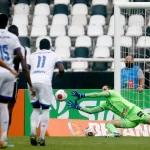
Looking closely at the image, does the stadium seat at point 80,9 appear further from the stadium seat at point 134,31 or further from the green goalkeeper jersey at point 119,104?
the green goalkeeper jersey at point 119,104

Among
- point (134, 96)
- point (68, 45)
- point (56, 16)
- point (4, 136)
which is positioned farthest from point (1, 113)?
point (56, 16)

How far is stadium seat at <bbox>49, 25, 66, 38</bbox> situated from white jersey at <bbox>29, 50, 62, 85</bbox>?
A: 428 inches

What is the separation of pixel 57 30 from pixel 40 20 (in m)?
1.08

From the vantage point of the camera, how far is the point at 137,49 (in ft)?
65.5

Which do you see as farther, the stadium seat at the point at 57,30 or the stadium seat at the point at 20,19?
the stadium seat at the point at 20,19

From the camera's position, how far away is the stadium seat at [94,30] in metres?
24.9

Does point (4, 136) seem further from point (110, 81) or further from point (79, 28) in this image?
point (79, 28)

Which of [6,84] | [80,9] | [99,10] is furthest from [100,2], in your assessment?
[6,84]

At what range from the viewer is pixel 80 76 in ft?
65.2

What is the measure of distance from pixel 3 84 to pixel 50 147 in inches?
46.6

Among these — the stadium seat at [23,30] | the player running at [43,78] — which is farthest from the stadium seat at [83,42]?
the player running at [43,78]

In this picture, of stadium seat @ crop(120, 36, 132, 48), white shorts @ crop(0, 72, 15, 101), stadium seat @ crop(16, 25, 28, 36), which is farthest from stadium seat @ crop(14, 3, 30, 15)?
white shorts @ crop(0, 72, 15, 101)

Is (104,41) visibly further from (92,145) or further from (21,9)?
(92,145)

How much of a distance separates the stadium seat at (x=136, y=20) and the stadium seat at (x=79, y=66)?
1573mm
